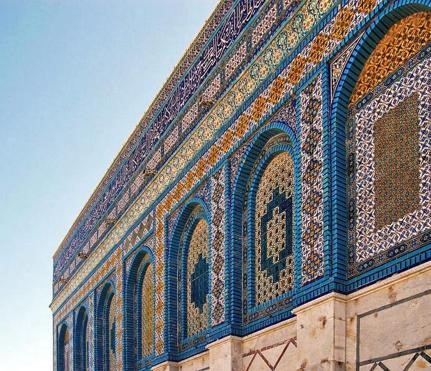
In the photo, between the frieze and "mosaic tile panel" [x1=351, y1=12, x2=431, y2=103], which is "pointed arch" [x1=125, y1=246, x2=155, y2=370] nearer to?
the frieze

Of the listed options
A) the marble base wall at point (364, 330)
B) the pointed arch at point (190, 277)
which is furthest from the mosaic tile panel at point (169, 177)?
the marble base wall at point (364, 330)

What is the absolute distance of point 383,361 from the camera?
258 inches

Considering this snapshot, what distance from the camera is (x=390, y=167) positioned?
693 cm

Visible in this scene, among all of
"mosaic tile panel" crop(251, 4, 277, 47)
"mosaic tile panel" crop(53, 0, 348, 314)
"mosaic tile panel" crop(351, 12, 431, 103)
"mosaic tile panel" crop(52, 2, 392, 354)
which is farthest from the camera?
"mosaic tile panel" crop(52, 2, 392, 354)

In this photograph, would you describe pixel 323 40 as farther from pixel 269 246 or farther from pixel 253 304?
pixel 253 304

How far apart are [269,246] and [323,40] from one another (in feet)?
8.53

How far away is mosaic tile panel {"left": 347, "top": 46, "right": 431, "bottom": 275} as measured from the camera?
6.52 metres

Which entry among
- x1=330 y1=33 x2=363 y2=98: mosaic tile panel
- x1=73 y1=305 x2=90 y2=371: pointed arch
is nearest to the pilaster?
x1=330 y1=33 x2=363 y2=98: mosaic tile panel

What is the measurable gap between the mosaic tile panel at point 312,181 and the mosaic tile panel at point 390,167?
0.38m

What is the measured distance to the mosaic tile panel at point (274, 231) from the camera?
866cm

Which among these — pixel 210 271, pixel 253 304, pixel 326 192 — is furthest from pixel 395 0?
pixel 210 271

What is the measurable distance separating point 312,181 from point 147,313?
21.4 ft

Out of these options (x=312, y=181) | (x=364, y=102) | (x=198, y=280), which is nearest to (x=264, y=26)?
(x=364, y=102)

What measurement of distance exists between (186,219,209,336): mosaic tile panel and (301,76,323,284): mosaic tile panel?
10.4 ft
